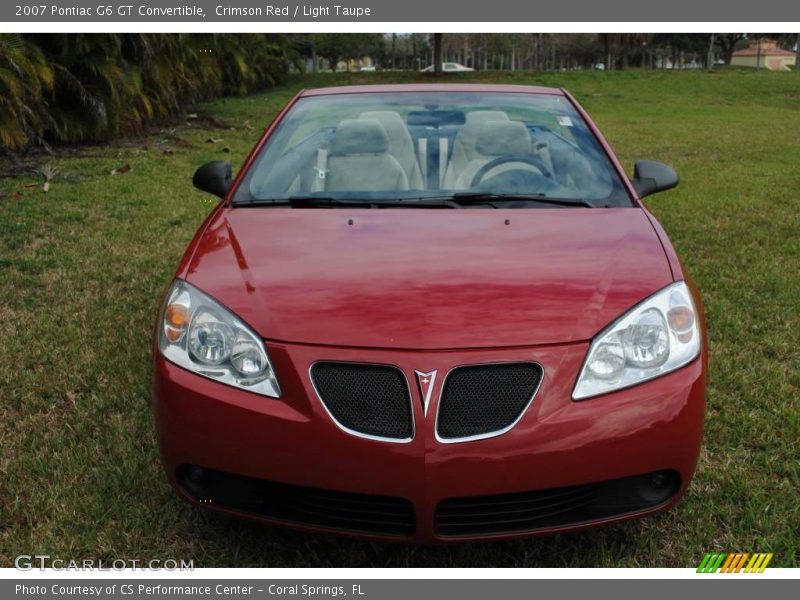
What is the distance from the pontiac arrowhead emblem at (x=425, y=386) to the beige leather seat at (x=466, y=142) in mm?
1348

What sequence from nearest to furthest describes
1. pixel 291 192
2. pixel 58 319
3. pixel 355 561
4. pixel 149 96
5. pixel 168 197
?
pixel 355 561, pixel 291 192, pixel 58 319, pixel 168 197, pixel 149 96

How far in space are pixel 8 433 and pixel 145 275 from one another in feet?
7.36

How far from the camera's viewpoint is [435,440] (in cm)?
192

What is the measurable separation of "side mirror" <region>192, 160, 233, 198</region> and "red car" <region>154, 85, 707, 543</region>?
31.5 inches

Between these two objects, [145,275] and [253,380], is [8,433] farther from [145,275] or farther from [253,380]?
[145,275]

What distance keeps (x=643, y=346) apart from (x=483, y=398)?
50 centimetres

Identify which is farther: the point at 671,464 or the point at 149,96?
the point at 149,96

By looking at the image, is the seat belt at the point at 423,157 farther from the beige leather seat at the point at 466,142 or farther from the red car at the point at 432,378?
the red car at the point at 432,378

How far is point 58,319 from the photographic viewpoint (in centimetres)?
433

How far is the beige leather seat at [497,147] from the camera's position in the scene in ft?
10.6

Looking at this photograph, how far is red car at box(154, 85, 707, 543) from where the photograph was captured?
195cm

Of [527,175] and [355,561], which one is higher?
[527,175]

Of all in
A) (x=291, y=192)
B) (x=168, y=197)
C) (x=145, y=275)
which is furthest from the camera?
(x=168, y=197)

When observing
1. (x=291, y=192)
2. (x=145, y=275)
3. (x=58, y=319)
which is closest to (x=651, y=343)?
(x=291, y=192)
